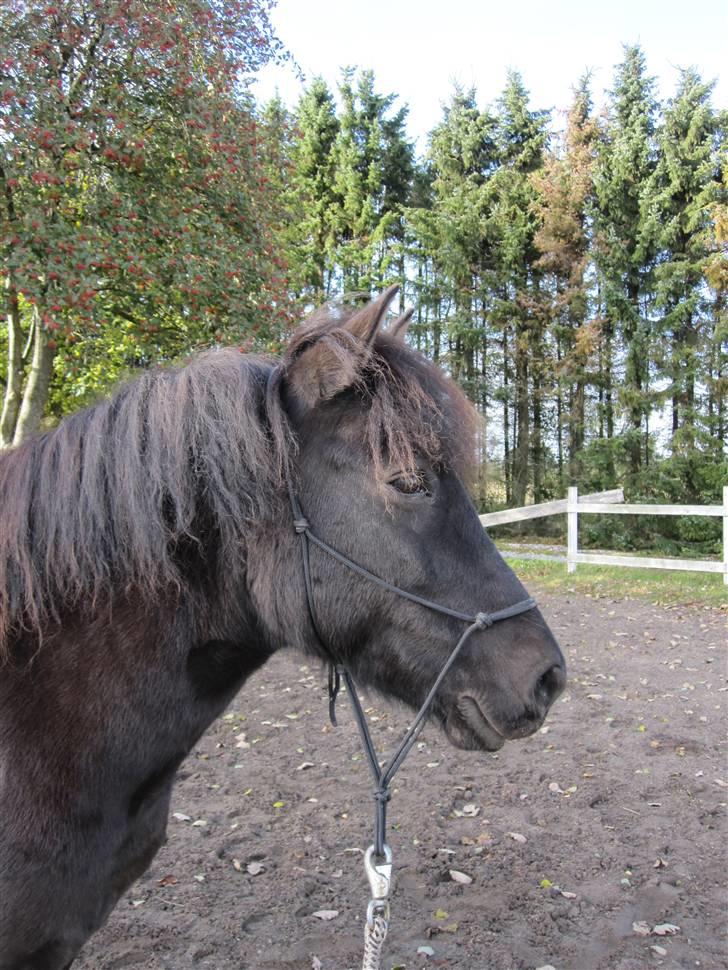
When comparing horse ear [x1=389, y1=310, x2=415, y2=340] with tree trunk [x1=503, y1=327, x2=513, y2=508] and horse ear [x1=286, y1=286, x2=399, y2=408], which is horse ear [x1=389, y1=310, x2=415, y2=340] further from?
tree trunk [x1=503, y1=327, x2=513, y2=508]

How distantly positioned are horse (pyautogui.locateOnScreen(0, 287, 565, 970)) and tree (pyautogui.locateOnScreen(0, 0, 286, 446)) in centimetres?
611

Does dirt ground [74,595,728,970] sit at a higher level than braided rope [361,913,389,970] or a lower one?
lower

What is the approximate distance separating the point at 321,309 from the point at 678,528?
20.9 metres

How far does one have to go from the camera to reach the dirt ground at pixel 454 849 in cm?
290

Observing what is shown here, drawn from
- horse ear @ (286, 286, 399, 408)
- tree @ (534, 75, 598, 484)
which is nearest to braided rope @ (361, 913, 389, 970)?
horse ear @ (286, 286, 399, 408)

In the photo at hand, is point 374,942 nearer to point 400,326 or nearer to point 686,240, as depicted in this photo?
point 400,326

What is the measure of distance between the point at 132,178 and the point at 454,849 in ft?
27.7

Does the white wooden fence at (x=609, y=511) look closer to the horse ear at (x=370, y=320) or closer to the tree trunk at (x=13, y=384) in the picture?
the tree trunk at (x=13, y=384)

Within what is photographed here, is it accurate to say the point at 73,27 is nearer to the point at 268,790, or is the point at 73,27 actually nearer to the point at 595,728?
the point at 268,790

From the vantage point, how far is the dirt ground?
290 cm

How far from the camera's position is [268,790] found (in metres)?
4.47

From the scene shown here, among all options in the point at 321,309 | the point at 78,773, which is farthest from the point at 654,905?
the point at 321,309

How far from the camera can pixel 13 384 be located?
10578mm

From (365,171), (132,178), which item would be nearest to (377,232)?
(365,171)
